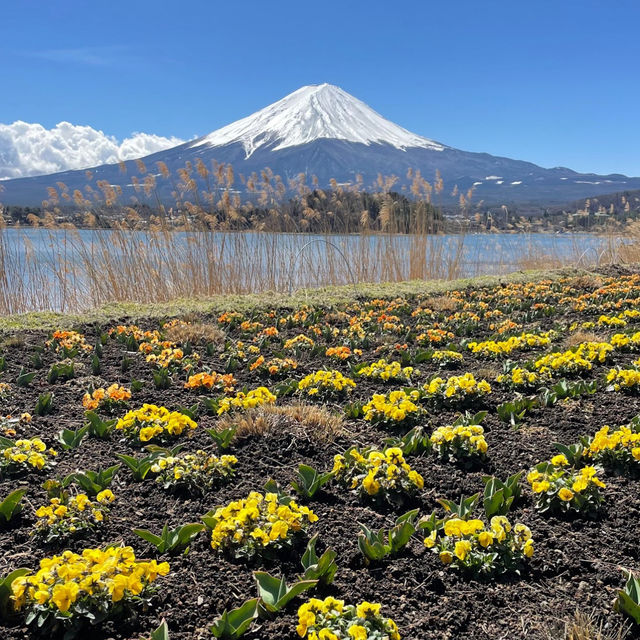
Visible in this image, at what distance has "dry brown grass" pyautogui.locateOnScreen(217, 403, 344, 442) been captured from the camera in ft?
10.5

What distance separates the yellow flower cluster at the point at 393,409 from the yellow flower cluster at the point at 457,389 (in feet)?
0.67

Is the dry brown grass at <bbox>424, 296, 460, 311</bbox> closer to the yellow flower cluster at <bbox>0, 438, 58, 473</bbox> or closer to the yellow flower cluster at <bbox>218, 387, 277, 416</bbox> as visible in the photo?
the yellow flower cluster at <bbox>218, 387, 277, 416</bbox>

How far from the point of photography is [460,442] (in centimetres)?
289

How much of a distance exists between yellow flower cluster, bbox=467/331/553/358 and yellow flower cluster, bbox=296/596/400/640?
3.57m

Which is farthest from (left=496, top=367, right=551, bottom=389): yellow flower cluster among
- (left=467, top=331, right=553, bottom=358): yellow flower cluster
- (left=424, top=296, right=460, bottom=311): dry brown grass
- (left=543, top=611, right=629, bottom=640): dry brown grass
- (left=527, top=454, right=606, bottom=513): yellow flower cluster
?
(left=424, top=296, right=460, bottom=311): dry brown grass

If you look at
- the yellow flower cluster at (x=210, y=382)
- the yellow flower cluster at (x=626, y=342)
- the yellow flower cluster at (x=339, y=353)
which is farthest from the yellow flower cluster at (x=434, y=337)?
the yellow flower cluster at (x=210, y=382)

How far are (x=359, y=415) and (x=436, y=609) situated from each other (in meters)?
1.80

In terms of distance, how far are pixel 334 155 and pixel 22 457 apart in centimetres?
12515

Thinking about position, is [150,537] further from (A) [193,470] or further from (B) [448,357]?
(B) [448,357]

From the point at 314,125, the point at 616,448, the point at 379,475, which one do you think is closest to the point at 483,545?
the point at 379,475

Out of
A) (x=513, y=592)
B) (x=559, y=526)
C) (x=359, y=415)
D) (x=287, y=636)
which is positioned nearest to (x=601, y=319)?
(x=359, y=415)

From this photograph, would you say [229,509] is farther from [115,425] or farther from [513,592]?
[115,425]

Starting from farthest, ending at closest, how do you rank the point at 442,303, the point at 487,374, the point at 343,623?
the point at 442,303
the point at 487,374
the point at 343,623

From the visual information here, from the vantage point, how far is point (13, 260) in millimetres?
8320
